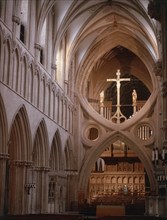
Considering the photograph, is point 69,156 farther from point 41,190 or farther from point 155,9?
point 155,9

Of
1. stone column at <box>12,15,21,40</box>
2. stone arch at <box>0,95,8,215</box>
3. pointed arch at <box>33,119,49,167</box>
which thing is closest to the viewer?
stone arch at <box>0,95,8,215</box>

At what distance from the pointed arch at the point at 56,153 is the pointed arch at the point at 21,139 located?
5.80 meters

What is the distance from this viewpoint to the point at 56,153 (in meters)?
27.4

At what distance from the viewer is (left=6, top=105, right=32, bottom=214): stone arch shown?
20.3m

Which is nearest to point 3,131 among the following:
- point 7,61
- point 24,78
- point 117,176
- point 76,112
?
point 7,61

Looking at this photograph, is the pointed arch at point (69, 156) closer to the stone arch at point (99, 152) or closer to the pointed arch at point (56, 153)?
the stone arch at point (99, 152)

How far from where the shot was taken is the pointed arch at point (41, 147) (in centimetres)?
2370

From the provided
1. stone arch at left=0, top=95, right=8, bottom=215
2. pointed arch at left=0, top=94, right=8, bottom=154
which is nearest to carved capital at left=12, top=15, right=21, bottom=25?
stone arch at left=0, top=95, right=8, bottom=215

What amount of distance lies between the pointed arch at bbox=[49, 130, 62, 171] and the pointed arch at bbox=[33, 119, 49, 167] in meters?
2.68

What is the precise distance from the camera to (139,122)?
103ft

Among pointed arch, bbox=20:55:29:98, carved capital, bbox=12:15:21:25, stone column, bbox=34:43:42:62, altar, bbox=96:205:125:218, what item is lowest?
altar, bbox=96:205:125:218

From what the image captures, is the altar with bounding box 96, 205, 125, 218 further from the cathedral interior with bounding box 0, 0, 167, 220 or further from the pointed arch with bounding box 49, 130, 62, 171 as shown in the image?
the pointed arch with bounding box 49, 130, 62, 171

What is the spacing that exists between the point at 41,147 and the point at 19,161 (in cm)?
350

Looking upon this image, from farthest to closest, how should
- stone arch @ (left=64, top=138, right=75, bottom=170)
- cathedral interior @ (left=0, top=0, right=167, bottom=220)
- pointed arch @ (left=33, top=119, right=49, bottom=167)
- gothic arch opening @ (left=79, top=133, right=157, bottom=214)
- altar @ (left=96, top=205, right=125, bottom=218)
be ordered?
gothic arch opening @ (left=79, top=133, right=157, bottom=214) < stone arch @ (left=64, top=138, right=75, bottom=170) < pointed arch @ (left=33, top=119, right=49, bottom=167) < cathedral interior @ (left=0, top=0, right=167, bottom=220) < altar @ (left=96, top=205, right=125, bottom=218)
